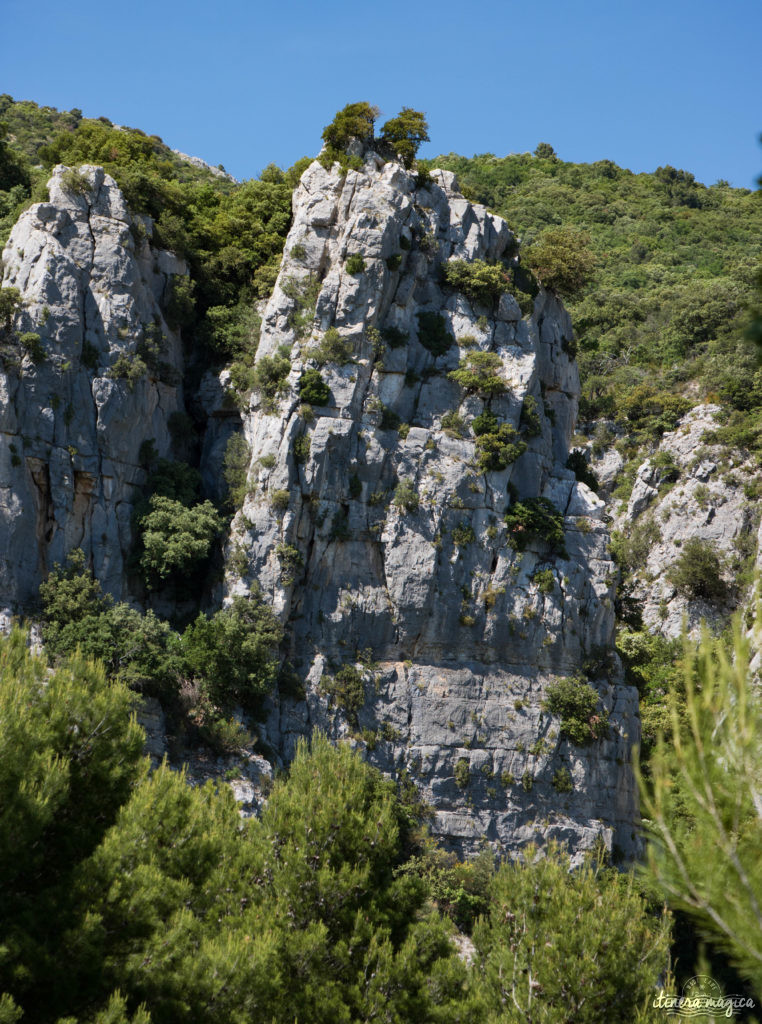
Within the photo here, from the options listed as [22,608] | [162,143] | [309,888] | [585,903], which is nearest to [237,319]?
[22,608]

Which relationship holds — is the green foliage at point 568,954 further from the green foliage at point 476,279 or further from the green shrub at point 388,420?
the green foliage at point 476,279

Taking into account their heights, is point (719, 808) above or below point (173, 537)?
below

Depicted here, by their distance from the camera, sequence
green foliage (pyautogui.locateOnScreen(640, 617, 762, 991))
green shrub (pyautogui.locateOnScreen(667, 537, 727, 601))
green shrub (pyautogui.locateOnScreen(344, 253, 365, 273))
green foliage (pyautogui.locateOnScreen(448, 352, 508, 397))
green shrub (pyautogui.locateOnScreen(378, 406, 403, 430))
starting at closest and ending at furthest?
1. green foliage (pyautogui.locateOnScreen(640, 617, 762, 991))
2. green shrub (pyautogui.locateOnScreen(378, 406, 403, 430))
3. green shrub (pyautogui.locateOnScreen(344, 253, 365, 273))
4. green foliage (pyautogui.locateOnScreen(448, 352, 508, 397))
5. green shrub (pyautogui.locateOnScreen(667, 537, 727, 601))

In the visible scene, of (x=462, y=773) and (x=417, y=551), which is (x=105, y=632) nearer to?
(x=417, y=551)

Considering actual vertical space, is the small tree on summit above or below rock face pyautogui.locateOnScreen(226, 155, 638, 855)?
above

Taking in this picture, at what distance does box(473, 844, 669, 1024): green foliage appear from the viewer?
605 inches

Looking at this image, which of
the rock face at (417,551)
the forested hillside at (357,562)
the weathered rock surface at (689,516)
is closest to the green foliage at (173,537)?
the forested hillside at (357,562)

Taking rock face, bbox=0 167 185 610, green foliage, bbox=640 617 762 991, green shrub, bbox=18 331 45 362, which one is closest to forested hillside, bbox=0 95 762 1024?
green shrub, bbox=18 331 45 362

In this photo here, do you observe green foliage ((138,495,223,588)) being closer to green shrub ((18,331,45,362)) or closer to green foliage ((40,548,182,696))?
green foliage ((40,548,182,696))

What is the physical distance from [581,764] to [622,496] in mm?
25059

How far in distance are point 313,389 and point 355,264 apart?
20.6ft

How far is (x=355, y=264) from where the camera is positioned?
39.0 m

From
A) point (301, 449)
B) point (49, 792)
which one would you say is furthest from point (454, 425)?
point (49, 792)

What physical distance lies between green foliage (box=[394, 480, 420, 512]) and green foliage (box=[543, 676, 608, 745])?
9776mm
